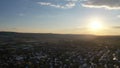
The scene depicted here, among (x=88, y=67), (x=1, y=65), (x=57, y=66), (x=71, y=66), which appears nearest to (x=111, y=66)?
(x=88, y=67)

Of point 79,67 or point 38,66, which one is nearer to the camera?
point 79,67

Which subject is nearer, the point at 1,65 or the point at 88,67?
the point at 88,67

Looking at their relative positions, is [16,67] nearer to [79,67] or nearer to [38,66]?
[38,66]

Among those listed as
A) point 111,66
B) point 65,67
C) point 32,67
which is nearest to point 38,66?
point 32,67

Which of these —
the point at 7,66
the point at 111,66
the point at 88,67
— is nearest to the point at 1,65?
the point at 7,66

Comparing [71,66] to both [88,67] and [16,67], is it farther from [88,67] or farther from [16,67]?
[16,67]

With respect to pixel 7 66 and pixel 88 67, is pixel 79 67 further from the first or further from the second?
pixel 7 66

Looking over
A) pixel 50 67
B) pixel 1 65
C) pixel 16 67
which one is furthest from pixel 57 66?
pixel 1 65
